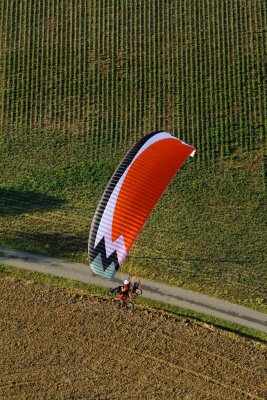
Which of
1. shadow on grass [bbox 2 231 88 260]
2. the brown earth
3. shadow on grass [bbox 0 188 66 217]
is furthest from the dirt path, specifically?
shadow on grass [bbox 0 188 66 217]

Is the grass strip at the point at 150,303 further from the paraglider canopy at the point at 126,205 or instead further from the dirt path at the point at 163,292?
the paraglider canopy at the point at 126,205

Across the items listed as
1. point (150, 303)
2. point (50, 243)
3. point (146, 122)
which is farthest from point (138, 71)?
point (150, 303)

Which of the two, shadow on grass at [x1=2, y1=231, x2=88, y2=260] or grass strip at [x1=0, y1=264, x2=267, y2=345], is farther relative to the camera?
shadow on grass at [x1=2, y1=231, x2=88, y2=260]

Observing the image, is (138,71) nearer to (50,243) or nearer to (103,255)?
(50,243)

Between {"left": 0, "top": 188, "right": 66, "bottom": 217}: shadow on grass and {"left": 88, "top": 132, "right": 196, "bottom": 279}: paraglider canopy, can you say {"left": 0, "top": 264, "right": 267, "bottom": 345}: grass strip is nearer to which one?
A: {"left": 0, "top": 188, "right": 66, "bottom": 217}: shadow on grass

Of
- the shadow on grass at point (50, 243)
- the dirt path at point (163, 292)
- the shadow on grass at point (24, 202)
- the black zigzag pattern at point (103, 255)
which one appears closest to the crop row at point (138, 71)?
the shadow on grass at point (24, 202)

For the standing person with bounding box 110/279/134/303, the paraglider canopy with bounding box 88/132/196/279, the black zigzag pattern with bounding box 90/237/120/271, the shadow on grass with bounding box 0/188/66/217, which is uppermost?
the paraglider canopy with bounding box 88/132/196/279

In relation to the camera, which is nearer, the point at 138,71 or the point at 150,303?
the point at 150,303
